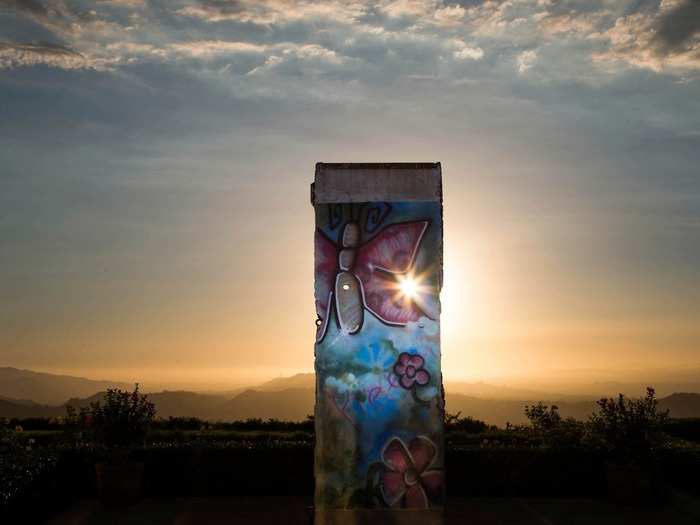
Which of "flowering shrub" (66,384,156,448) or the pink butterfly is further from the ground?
the pink butterfly

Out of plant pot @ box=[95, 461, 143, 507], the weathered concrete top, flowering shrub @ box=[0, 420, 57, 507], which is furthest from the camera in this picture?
plant pot @ box=[95, 461, 143, 507]

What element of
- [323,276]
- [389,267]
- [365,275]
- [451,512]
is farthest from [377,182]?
[451,512]

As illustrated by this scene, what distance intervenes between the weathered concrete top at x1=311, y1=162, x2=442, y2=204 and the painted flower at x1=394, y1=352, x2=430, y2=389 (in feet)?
7.85

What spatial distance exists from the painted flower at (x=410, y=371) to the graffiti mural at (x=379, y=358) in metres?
0.01

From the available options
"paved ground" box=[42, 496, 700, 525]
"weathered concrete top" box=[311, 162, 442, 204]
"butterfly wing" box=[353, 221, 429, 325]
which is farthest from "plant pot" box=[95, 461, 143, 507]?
"weathered concrete top" box=[311, 162, 442, 204]

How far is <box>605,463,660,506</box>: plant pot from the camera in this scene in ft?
48.0

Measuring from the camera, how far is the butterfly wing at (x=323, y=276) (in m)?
12.4

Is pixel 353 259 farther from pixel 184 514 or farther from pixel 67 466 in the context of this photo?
pixel 67 466

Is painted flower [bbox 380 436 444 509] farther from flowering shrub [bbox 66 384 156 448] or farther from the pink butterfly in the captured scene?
flowering shrub [bbox 66 384 156 448]

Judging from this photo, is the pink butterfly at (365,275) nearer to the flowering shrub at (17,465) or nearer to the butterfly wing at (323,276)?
the butterfly wing at (323,276)

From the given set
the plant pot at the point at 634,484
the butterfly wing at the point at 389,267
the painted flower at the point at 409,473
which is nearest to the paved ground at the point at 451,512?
the plant pot at the point at 634,484

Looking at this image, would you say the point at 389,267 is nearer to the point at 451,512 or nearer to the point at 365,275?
the point at 365,275

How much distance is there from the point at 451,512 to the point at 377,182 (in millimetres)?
5913

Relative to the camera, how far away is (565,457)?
51.6 feet
